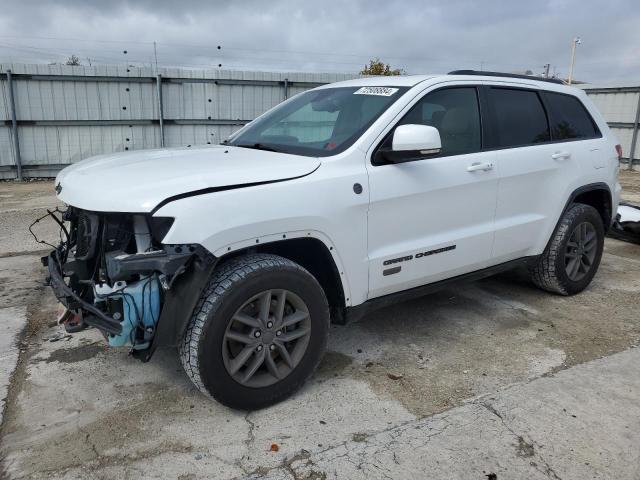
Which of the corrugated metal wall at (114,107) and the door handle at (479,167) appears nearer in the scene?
the door handle at (479,167)

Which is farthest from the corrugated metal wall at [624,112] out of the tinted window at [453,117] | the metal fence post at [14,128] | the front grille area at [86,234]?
the front grille area at [86,234]

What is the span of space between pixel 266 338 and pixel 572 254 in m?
3.12

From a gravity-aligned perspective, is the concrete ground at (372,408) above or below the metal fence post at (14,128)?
below

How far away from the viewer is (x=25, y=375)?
3311mm

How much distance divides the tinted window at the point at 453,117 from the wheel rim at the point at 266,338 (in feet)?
4.75

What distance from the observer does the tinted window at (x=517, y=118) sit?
400 cm

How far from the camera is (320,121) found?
3.76 m

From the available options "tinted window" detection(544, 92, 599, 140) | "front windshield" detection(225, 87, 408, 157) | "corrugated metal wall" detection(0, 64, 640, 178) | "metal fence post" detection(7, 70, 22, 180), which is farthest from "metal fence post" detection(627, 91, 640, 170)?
"metal fence post" detection(7, 70, 22, 180)

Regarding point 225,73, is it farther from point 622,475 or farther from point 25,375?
point 622,475

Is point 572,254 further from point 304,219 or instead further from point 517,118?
point 304,219

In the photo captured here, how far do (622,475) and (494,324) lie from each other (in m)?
1.81

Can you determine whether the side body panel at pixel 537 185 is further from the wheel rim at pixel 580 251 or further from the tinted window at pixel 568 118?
the wheel rim at pixel 580 251

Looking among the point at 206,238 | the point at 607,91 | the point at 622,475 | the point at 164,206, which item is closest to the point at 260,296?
the point at 206,238

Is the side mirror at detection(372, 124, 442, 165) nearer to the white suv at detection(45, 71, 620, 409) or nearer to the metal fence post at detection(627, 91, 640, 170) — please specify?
the white suv at detection(45, 71, 620, 409)
